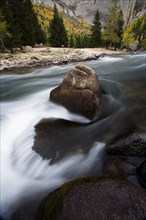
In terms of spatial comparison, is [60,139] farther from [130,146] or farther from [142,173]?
[142,173]

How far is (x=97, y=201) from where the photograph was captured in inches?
96.1

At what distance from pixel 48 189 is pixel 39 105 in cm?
413

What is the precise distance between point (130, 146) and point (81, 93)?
104 inches

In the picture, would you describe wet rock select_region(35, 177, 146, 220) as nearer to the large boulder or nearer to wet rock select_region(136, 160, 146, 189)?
wet rock select_region(136, 160, 146, 189)

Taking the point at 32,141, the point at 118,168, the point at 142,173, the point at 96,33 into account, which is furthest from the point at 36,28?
the point at 142,173

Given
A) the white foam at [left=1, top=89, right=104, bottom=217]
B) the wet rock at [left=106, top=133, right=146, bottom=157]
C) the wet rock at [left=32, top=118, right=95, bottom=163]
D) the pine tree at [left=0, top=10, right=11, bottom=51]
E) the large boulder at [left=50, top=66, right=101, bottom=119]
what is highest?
the pine tree at [left=0, top=10, right=11, bottom=51]

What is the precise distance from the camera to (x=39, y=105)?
7258 millimetres

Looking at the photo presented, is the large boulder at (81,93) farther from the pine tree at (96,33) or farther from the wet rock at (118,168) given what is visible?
the pine tree at (96,33)

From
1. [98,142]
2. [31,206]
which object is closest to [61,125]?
[98,142]

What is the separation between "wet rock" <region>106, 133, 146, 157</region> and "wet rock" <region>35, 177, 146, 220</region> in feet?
4.37

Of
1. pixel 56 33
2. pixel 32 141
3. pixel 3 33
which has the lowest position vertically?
pixel 32 141

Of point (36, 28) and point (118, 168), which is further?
point (36, 28)

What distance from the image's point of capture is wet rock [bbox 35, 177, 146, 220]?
2.31m

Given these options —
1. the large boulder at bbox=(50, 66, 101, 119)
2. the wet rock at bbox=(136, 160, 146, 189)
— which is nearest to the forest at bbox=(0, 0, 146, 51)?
the large boulder at bbox=(50, 66, 101, 119)
